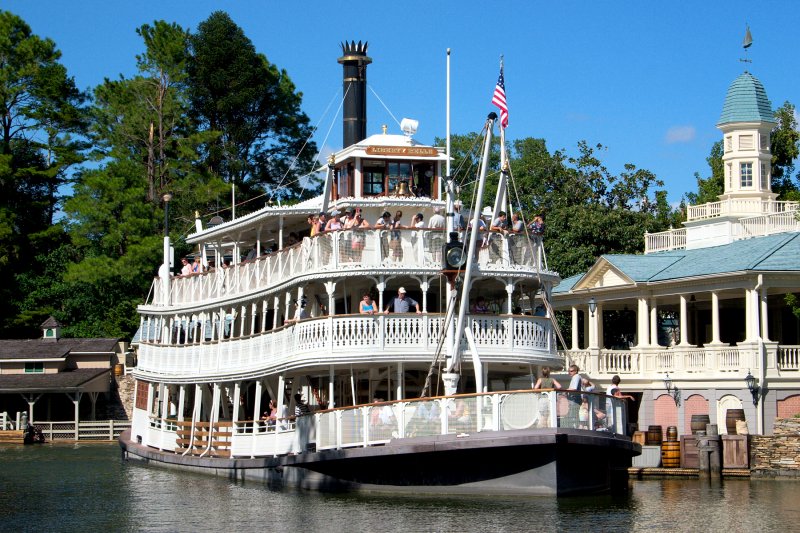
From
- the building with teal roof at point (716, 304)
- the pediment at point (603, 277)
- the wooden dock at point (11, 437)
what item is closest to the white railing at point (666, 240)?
the building with teal roof at point (716, 304)

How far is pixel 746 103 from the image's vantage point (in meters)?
48.6

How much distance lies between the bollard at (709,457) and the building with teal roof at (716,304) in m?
4.17

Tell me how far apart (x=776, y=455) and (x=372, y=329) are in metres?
11.2

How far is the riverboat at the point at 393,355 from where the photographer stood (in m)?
25.2

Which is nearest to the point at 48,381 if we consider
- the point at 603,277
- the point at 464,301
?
the point at 603,277

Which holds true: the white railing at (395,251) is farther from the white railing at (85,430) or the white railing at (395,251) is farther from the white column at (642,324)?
the white railing at (85,430)

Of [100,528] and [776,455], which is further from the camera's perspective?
[776,455]

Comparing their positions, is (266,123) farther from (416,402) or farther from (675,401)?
(416,402)

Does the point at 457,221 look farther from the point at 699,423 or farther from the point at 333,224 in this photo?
the point at 699,423

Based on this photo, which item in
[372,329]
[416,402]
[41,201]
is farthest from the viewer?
[41,201]

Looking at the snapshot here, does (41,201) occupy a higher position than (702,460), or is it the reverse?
(41,201)

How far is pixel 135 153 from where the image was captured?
7138cm

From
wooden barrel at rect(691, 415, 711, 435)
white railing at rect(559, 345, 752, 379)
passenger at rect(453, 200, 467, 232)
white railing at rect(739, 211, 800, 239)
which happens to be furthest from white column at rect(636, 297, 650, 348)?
passenger at rect(453, 200, 467, 232)

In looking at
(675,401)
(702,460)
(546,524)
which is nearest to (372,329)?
(546,524)
